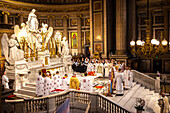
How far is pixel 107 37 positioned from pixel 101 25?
1.93 meters

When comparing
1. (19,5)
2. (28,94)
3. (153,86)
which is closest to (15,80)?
(28,94)

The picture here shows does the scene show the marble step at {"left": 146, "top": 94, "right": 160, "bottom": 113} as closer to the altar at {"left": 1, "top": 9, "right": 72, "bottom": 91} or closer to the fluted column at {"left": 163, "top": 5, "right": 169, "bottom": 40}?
the altar at {"left": 1, "top": 9, "right": 72, "bottom": 91}

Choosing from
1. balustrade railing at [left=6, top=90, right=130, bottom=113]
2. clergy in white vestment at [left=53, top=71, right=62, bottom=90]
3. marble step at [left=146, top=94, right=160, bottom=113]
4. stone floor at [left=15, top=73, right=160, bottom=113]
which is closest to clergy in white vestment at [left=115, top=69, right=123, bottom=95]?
stone floor at [left=15, top=73, right=160, bottom=113]

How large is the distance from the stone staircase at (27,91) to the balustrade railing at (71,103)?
10.8 feet

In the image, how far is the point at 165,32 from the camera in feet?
79.4

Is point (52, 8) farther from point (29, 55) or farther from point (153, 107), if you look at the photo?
point (153, 107)

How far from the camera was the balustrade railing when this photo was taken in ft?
27.5

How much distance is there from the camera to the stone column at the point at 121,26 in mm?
23875

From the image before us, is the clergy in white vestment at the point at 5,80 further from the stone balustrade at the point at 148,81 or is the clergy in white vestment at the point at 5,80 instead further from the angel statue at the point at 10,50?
the stone balustrade at the point at 148,81

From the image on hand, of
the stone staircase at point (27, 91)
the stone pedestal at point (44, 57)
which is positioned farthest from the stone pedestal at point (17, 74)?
the stone pedestal at point (44, 57)

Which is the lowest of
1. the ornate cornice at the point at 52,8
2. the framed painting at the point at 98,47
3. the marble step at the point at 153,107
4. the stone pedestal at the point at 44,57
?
the marble step at the point at 153,107

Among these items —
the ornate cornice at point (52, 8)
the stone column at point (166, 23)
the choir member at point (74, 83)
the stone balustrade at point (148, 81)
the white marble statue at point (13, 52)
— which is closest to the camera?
the choir member at point (74, 83)

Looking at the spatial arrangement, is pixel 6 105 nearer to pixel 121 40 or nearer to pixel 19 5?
pixel 121 40

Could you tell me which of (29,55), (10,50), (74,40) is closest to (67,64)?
(29,55)
